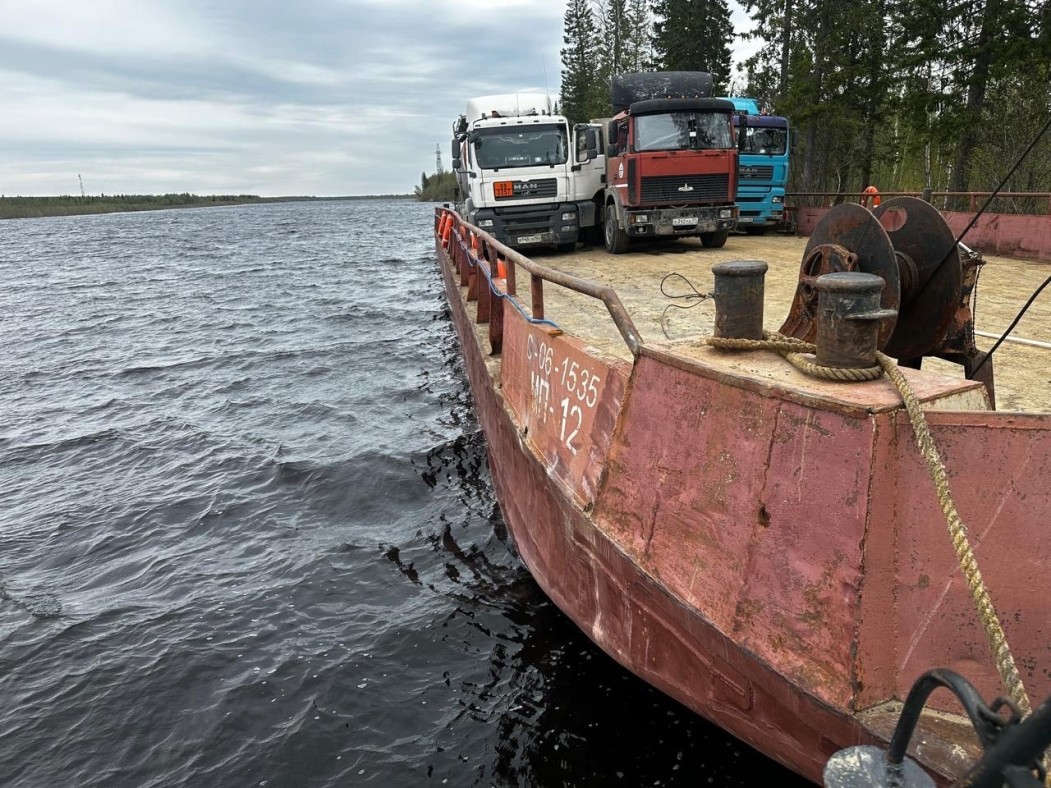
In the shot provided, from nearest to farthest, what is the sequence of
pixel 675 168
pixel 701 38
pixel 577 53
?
pixel 675 168 < pixel 701 38 < pixel 577 53

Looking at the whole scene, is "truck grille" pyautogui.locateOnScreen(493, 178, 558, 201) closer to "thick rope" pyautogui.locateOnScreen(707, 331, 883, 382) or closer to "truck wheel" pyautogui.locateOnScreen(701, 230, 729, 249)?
"truck wheel" pyautogui.locateOnScreen(701, 230, 729, 249)

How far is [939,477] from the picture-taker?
2121 mm

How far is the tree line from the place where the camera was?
20.7 metres

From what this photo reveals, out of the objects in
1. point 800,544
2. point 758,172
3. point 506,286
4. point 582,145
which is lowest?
point 800,544

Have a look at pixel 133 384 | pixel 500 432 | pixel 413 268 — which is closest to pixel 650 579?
pixel 500 432

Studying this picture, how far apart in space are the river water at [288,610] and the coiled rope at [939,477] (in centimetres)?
192

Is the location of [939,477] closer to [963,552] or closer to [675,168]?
[963,552]

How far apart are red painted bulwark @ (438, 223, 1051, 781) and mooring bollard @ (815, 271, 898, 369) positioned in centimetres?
15

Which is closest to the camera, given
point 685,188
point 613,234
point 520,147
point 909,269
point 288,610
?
point 909,269

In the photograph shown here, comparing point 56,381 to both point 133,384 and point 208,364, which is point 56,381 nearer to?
point 133,384

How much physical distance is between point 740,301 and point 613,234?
454 inches

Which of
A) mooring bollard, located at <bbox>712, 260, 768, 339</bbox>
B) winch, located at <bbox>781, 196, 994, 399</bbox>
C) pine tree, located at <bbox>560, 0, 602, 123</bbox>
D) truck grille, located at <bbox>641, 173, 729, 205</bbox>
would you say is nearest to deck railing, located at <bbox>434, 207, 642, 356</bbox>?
mooring bollard, located at <bbox>712, 260, 768, 339</bbox>

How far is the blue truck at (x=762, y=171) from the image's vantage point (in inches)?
732

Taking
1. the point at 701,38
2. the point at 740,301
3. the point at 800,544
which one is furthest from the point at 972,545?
the point at 701,38
